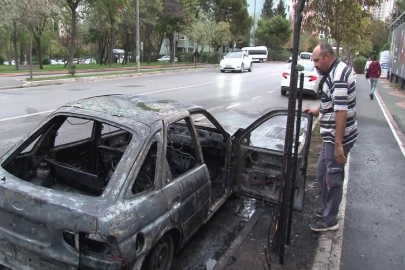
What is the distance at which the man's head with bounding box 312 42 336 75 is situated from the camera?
11.5 ft

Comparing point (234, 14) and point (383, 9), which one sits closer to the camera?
point (383, 9)

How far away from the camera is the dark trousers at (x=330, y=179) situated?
3.63m

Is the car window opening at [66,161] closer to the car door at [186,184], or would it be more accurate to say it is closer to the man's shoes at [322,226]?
the car door at [186,184]

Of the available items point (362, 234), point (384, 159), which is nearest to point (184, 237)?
point (362, 234)

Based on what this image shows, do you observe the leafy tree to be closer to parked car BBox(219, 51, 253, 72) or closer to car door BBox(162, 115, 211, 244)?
Result: parked car BBox(219, 51, 253, 72)

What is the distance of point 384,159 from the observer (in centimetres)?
685

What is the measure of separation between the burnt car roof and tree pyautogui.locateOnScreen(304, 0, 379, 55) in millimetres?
6313

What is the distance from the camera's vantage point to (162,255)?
9.75ft

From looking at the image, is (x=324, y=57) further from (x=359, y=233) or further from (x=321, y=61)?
(x=359, y=233)

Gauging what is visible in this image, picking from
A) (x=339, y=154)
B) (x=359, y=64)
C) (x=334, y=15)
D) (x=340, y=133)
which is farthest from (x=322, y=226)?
(x=359, y=64)

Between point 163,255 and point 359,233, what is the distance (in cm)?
229

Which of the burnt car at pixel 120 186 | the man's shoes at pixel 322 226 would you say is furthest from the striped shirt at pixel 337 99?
the man's shoes at pixel 322 226

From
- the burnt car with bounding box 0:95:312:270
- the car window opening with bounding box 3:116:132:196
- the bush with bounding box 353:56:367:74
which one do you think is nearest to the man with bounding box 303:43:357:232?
the burnt car with bounding box 0:95:312:270

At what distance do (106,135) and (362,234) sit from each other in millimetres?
3096
